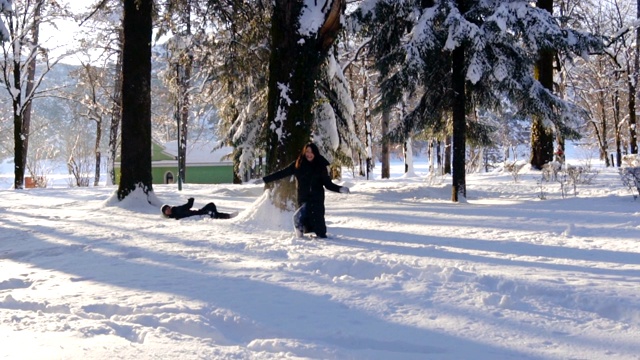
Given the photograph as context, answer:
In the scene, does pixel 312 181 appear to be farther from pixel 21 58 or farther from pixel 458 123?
pixel 21 58

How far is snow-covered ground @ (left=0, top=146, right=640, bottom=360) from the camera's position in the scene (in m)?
3.27

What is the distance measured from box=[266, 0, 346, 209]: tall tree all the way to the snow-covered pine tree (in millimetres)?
3291

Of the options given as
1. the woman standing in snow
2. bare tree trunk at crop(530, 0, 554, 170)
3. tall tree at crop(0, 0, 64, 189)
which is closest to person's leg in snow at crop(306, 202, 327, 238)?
the woman standing in snow

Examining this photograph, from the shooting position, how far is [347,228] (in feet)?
27.2

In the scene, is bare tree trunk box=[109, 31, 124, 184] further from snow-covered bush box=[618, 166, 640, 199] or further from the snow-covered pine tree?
snow-covered bush box=[618, 166, 640, 199]

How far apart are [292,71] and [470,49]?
4958 millimetres

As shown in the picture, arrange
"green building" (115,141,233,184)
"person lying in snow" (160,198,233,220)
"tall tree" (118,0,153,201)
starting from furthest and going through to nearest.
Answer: "green building" (115,141,233,184), "tall tree" (118,0,153,201), "person lying in snow" (160,198,233,220)

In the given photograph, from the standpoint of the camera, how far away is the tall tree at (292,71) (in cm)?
849

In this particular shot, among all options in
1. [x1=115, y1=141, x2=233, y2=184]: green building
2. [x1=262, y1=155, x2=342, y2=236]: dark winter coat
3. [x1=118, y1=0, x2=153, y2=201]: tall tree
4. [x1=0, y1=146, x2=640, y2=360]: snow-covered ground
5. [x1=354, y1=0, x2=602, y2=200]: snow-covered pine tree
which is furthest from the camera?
[x1=115, y1=141, x2=233, y2=184]: green building

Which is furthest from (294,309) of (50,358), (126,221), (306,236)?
(126,221)

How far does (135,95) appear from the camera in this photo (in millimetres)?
11133

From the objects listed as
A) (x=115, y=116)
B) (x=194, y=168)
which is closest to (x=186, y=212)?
(x=115, y=116)

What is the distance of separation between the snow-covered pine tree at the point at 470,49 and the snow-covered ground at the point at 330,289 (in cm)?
390

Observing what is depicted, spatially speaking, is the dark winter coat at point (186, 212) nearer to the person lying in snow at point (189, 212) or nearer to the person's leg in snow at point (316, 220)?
the person lying in snow at point (189, 212)
